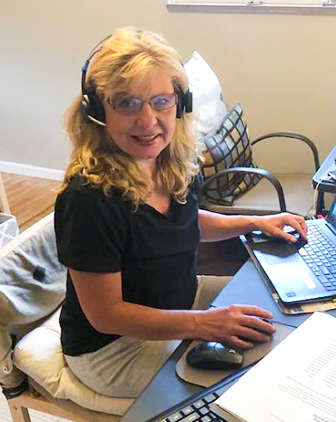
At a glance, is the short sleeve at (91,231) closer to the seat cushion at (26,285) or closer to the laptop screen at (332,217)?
the seat cushion at (26,285)

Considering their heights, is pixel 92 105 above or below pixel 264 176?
above

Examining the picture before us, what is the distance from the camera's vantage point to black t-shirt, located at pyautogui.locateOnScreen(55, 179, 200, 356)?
1067mm

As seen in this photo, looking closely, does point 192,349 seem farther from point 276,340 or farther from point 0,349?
point 0,349

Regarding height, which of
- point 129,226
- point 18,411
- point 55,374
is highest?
point 129,226

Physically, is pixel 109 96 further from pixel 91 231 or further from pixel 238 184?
pixel 238 184

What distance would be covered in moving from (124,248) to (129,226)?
0.05 meters

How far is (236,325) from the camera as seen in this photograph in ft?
3.23

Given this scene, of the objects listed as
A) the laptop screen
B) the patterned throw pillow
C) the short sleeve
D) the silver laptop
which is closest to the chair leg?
the short sleeve

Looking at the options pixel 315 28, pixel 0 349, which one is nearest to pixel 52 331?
pixel 0 349

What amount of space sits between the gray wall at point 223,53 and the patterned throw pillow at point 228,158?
14.2 inches

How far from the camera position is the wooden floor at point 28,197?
319cm

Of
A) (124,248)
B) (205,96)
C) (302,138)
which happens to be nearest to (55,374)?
(124,248)

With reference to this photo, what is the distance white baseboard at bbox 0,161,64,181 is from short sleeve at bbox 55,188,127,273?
8.41 ft

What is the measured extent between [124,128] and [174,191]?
240mm
